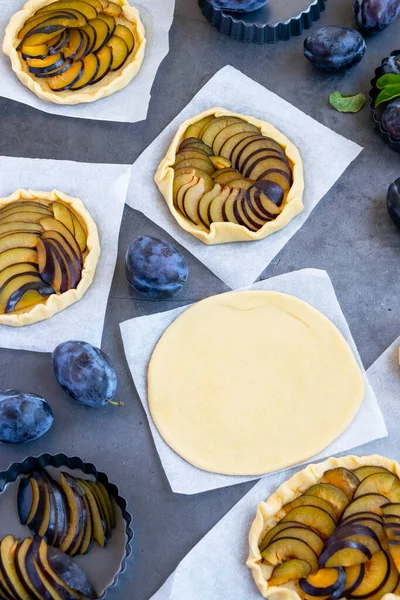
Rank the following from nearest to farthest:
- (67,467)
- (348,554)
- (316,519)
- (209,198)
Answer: (348,554) < (316,519) < (67,467) < (209,198)

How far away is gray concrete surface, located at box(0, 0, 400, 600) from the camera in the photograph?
2424 mm

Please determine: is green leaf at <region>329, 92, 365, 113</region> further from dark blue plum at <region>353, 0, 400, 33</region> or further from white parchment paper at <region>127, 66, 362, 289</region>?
dark blue plum at <region>353, 0, 400, 33</region>

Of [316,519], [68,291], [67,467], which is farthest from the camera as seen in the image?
[68,291]

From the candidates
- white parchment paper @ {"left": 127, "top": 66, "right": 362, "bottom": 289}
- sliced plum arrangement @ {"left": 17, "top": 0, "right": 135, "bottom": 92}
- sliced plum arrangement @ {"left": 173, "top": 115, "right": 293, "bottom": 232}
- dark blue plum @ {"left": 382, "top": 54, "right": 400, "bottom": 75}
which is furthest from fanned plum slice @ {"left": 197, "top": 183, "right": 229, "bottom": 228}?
dark blue plum @ {"left": 382, "top": 54, "right": 400, "bottom": 75}

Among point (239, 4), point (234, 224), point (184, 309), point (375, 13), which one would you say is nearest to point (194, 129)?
point (234, 224)

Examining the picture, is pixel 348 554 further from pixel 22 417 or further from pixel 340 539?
pixel 22 417

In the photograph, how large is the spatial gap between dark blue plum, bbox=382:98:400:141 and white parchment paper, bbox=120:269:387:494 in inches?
23.5

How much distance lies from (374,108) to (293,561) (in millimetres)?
1686

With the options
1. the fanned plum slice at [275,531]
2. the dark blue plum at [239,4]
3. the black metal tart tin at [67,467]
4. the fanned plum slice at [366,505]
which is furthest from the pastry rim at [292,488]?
the dark blue plum at [239,4]

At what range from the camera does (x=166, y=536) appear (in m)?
2.39

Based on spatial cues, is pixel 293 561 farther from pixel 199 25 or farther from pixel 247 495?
pixel 199 25

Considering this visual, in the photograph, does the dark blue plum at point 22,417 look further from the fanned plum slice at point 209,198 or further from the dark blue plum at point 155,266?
the fanned plum slice at point 209,198

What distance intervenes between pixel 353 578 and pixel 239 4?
2.13m

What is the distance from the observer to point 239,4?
9.84 feet
